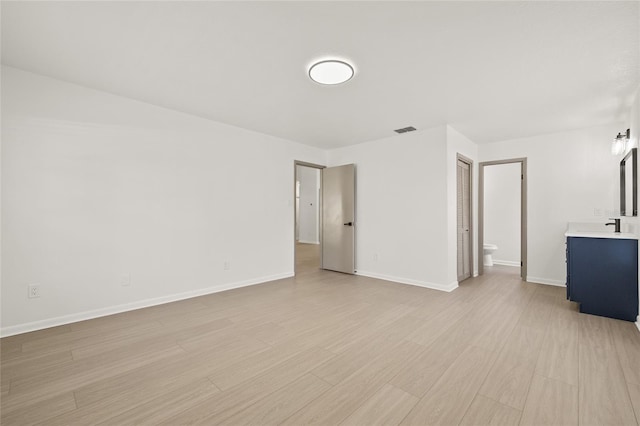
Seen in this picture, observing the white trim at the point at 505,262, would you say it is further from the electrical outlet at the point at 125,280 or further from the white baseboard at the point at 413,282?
the electrical outlet at the point at 125,280

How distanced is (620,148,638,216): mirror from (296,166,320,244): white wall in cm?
736

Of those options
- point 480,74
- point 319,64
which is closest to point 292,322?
point 319,64

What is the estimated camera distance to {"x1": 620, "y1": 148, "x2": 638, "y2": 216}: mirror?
2926mm

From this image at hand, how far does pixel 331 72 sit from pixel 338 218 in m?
3.11

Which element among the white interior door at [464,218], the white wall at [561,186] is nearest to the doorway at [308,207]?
the white interior door at [464,218]

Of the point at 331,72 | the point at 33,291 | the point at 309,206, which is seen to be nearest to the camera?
the point at 331,72

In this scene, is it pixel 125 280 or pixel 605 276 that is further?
pixel 125 280

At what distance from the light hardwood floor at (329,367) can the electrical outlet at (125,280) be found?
1.13 feet

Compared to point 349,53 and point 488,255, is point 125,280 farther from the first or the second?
point 488,255

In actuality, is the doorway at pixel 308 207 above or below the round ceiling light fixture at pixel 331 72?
below

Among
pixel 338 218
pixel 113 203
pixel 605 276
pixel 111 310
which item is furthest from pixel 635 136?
pixel 111 310

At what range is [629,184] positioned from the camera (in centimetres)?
319

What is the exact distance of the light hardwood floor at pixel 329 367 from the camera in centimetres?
152

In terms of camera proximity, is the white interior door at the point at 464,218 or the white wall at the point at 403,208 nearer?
the white wall at the point at 403,208
